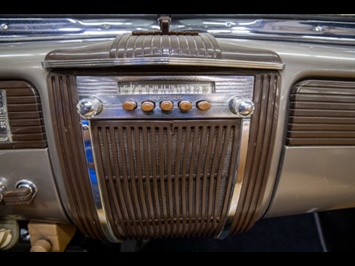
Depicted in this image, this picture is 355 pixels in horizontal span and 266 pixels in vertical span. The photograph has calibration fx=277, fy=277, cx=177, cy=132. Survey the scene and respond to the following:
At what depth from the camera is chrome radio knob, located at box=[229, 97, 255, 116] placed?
67 centimetres

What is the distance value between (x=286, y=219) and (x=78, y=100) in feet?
4.72


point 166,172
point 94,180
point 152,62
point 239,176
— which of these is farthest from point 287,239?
point 152,62

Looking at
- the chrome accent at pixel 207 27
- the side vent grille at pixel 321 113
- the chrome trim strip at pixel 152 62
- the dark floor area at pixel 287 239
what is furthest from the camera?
the dark floor area at pixel 287 239

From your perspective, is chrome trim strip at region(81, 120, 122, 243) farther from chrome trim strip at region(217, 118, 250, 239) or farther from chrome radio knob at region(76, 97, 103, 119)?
chrome trim strip at region(217, 118, 250, 239)

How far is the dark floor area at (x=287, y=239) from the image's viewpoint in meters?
1.39

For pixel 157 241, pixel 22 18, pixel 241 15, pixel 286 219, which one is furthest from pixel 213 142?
pixel 286 219

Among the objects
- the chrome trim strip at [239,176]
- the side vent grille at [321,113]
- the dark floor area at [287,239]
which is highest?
the side vent grille at [321,113]

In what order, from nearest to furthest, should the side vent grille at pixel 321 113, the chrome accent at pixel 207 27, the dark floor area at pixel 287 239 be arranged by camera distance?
the side vent grille at pixel 321 113
the chrome accent at pixel 207 27
the dark floor area at pixel 287 239

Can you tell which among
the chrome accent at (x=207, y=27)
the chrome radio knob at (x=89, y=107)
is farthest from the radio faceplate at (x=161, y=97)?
the chrome accent at (x=207, y=27)

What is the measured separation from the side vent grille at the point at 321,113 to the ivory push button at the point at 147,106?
0.37 metres

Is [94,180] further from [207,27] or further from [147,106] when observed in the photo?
[207,27]

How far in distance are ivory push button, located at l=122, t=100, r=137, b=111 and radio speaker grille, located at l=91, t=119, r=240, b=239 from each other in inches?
1.6

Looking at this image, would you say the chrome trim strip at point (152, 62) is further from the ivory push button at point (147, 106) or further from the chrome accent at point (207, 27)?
the chrome accent at point (207, 27)

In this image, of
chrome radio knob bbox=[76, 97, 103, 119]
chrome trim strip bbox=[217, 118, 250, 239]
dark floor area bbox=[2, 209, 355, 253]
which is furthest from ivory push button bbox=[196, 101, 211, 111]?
dark floor area bbox=[2, 209, 355, 253]
